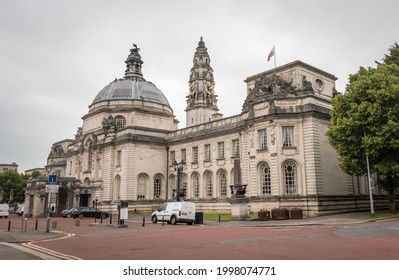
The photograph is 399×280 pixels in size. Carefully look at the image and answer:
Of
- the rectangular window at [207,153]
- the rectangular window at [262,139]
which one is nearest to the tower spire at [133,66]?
the rectangular window at [207,153]

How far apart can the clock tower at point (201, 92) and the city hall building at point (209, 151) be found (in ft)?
0.73

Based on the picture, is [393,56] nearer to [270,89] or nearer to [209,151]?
[270,89]

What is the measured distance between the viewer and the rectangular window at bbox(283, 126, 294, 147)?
3881cm

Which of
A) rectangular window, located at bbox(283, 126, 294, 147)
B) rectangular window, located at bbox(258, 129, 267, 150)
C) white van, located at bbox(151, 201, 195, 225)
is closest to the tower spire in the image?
rectangular window, located at bbox(258, 129, 267, 150)

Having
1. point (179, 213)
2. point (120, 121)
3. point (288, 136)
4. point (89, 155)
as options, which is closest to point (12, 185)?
point (89, 155)

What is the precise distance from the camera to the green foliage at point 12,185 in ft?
310

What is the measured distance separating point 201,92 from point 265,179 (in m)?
43.1

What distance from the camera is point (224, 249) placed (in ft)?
40.3

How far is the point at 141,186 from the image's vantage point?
5338cm

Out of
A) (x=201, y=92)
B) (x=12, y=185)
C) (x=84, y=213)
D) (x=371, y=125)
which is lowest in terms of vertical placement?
(x=84, y=213)

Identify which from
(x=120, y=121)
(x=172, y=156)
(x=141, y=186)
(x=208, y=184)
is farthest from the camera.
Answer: (x=120, y=121)

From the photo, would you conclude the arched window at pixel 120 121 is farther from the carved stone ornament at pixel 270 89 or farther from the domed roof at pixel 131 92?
the carved stone ornament at pixel 270 89

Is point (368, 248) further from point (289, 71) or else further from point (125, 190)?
point (125, 190)

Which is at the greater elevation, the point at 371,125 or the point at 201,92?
the point at 201,92
